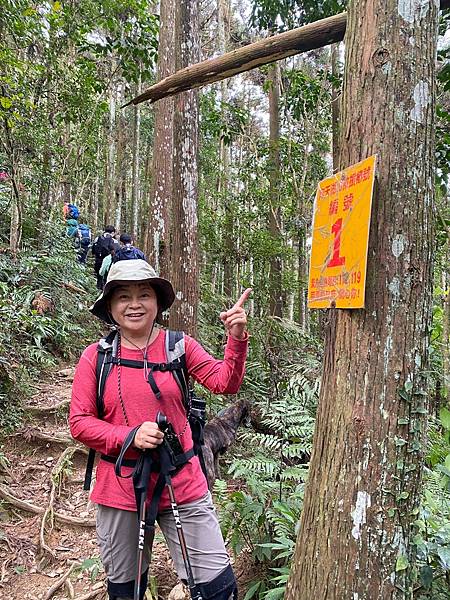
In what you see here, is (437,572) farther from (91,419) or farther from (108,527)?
(91,419)

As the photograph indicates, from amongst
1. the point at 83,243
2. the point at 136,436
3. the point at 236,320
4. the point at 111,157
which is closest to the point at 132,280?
the point at 236,320

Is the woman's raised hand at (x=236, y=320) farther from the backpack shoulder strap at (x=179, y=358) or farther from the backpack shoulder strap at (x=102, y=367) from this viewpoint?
the backpack shoulder strap at (x=102, y=367)

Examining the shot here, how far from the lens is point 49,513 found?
4.71 meters

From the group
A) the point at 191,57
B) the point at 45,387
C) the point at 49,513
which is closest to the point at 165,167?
the point at 191,57

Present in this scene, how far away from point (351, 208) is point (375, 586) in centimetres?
147

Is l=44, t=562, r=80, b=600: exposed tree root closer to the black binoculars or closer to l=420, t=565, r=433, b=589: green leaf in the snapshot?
the black binoculars

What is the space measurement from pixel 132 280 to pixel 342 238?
111 cm

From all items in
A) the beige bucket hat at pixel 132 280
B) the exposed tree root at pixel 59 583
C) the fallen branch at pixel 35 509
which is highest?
the beige bucket hat at pixel 132 280

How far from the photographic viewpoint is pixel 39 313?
8.62 m

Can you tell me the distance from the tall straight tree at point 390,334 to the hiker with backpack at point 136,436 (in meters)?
0.73

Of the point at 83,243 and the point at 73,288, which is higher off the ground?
the point at 83,243

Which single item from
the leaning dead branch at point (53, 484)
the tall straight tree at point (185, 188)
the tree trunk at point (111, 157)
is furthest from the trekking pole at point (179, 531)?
the tree trunk at point (111, 157)

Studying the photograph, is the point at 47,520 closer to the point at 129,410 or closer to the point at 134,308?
the point at 129,410

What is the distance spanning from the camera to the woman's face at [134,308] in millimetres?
2607
